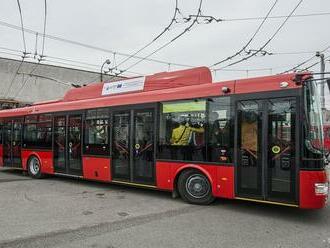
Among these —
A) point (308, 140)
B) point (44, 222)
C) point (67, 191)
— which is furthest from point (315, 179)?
point (67, 191)

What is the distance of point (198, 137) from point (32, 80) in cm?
2939

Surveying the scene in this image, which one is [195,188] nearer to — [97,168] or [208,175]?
[208,175]

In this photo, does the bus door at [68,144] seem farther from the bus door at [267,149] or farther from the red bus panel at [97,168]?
the bus door at [267,149]

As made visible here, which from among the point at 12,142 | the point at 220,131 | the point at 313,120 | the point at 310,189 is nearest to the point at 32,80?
the point at 12,142

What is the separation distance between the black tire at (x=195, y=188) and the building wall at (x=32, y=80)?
24523 millimetres

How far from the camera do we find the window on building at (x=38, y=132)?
14.2 m

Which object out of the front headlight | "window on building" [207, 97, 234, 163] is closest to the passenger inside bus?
"window on building" [207, 97, 234, 163]

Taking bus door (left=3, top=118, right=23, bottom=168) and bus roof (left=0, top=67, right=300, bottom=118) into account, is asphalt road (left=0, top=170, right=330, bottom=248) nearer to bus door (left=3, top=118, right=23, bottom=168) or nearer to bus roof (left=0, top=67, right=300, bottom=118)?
bus roof (left=0, top=67, right=300, bottom=118)

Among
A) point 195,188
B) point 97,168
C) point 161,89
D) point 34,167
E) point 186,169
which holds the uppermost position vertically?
point 161,89

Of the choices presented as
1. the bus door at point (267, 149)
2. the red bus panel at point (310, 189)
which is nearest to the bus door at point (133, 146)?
the bus door at point (267, 149)

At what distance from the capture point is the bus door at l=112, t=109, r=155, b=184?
10.5 meters

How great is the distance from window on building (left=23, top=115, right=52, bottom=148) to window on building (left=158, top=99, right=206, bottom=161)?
547cm

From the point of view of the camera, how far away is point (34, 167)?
1505cm

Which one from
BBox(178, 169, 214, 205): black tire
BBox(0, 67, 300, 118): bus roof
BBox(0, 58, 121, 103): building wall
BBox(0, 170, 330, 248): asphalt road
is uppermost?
BBox(0, 58, 121, 103): building wall
